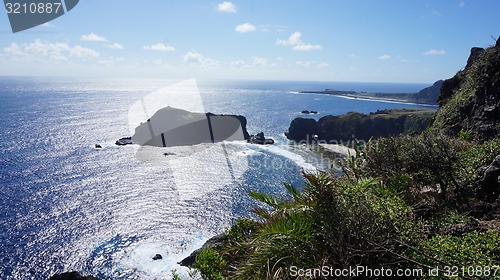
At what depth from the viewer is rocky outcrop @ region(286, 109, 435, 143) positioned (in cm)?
9204

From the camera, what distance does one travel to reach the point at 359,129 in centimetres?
9438

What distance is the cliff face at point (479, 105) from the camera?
1922 cm

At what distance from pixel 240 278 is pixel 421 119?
9329cm

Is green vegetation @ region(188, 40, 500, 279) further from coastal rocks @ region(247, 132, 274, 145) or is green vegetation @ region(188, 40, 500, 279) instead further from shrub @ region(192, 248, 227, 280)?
coastal rocks @ region(247, 132, 274, 145)

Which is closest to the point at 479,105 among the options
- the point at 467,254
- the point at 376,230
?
the point at 467,254

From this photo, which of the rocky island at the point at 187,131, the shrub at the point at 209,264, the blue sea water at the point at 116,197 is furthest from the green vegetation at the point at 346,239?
the rocky island at the point at 187,131

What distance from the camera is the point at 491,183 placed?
31.8 ft

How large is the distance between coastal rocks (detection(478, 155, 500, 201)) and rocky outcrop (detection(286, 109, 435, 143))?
82.0m

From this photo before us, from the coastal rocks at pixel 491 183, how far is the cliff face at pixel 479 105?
9.96 m

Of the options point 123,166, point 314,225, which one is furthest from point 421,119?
point 314,225

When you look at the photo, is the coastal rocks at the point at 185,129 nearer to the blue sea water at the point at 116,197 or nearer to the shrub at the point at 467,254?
the blue sea water at the point at 116,197

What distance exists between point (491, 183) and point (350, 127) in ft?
290

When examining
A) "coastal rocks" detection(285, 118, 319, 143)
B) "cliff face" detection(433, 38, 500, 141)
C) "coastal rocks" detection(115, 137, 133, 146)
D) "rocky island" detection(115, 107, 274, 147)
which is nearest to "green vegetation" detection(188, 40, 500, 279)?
"cliff face" detection(433, 38, 500, 141)

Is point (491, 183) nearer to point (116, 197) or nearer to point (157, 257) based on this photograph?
point (157, 257)
